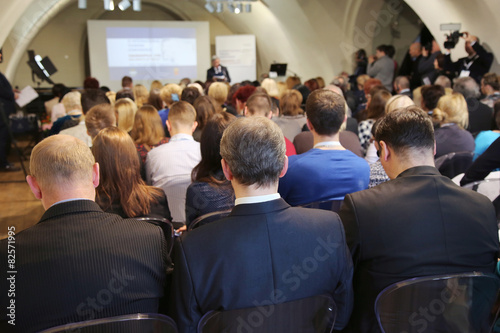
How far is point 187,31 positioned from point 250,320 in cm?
1394

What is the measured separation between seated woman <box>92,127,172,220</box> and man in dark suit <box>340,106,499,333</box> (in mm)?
1089

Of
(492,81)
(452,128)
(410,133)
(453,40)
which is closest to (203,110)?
(452,128)

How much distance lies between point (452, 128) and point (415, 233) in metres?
2.29

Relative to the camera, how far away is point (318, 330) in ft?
4.12

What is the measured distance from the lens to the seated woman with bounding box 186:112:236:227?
2.09 meters

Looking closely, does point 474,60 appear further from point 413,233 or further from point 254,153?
point 254,153

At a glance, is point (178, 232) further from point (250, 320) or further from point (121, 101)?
point (121, 101)

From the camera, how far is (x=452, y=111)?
3.47 metres

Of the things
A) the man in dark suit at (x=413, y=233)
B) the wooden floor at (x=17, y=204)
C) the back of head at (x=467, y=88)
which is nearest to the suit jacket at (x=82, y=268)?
the man in dark suit at (x=413, y=233)

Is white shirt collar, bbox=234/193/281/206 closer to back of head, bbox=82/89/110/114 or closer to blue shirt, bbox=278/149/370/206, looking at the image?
blue shirt, bbox=278/149/370/206

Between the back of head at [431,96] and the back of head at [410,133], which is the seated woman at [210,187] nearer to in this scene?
the back of head at [410,133]

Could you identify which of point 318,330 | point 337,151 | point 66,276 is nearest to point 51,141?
point 66,276

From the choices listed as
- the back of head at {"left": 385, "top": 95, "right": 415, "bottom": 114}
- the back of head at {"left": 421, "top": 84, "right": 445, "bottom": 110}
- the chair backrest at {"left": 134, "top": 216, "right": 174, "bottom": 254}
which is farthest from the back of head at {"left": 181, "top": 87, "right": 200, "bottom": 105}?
the chair backrest at {"left": 134, "top": 216, "right": 174, "bottom": 254}

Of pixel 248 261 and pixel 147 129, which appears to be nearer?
pixel 248 261
